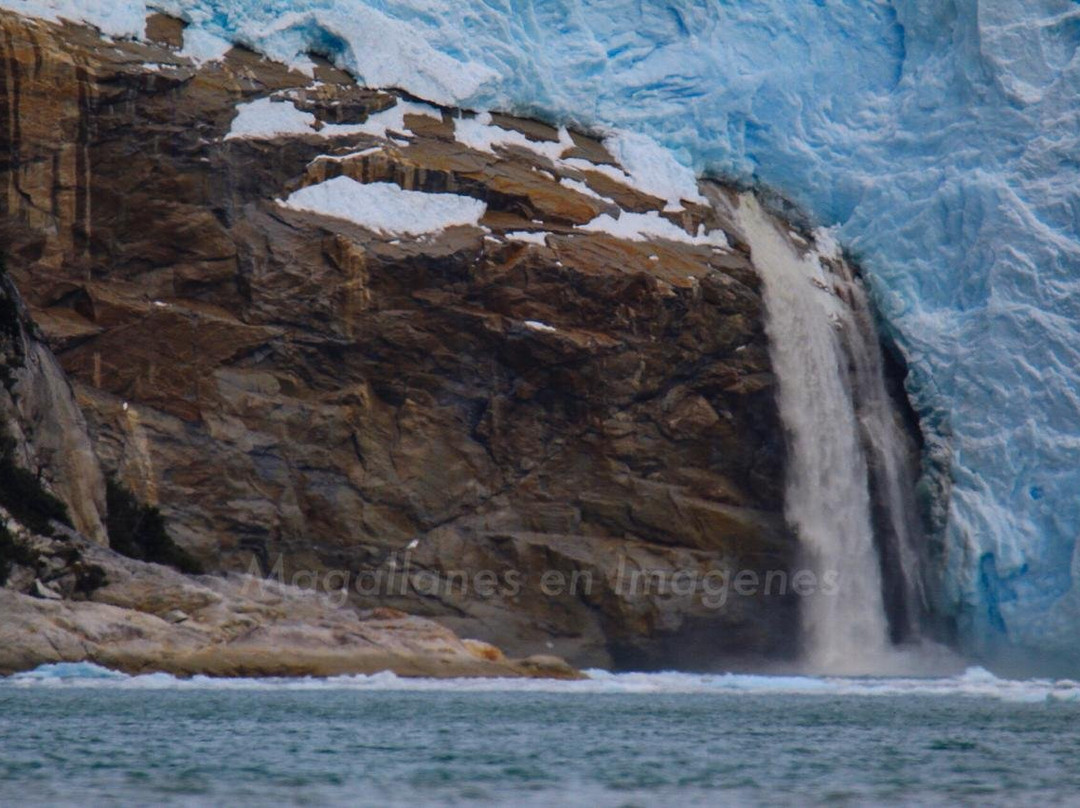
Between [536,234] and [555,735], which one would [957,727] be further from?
[536,234]

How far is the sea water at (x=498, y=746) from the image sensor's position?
1214cm

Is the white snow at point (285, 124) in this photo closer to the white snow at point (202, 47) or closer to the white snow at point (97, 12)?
the white snow at point (202, 47)

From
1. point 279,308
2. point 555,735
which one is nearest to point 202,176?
point 279,308

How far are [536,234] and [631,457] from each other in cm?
506

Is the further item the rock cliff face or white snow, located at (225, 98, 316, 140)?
white snow, located at (225, 98, 316, 140)

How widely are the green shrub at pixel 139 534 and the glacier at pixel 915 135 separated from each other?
33.2 ft

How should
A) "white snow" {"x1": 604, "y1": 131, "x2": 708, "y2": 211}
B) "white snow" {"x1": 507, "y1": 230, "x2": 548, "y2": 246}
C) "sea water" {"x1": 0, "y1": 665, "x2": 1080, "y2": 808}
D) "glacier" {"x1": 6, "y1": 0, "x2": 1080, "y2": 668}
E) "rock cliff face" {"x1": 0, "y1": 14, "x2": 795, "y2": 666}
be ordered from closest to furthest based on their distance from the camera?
1. "sea water" {"x1": 0, "y1": 665, "x2": 1080, "y2": 808}
2. "rock cliff face" {"x1": 0, "y1": 14, "x2": 795, "y2": 666}
3. "white snow" {"x1": 507, "y1": 230, "x2": 548, "y2": 246}
4. "glacier" {"x1": 6, "y1": 0, "x2": 1080, "y2": 668}
5. "white snow" {"x1": 604, "y1": 131, "x2": 708, "y2": 211}

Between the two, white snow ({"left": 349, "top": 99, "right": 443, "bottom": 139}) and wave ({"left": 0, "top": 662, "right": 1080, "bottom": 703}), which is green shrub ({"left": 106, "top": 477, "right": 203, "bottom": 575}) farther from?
white snow ({"left": 349, "top": 99, "right": 443, "bottom": 139})

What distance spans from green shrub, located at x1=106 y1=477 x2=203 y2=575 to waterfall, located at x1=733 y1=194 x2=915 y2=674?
42.8 ft

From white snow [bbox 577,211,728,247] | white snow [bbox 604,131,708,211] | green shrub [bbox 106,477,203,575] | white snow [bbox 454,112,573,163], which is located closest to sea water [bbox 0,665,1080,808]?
green shrub [bbox 106,477,203,575]

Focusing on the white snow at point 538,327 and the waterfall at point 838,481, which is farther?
the waterfall at point 838,481

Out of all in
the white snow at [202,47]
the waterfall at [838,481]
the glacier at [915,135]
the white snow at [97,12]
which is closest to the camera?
the white snow at [97,12]

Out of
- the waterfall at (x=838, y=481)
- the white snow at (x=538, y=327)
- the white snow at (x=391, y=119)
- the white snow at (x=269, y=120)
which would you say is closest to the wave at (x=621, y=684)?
the waterfall at (x=838, y=481)

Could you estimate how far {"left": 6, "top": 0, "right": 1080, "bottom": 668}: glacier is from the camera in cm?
3578
